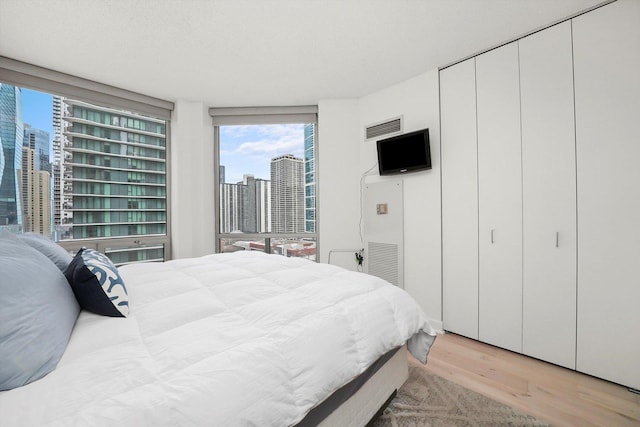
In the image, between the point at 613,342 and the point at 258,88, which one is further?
the point at 258,88

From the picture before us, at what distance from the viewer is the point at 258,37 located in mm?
2268

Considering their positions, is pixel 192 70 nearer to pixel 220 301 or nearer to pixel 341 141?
pixel 341 141

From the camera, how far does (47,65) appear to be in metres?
2.64

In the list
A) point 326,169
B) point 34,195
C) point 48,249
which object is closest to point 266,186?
point 326,169

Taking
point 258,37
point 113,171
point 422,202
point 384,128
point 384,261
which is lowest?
point 384,261

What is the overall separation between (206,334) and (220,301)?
0.34m

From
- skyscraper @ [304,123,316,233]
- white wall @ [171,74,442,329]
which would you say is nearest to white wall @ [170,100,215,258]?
white wall @ [171,74,442,329]

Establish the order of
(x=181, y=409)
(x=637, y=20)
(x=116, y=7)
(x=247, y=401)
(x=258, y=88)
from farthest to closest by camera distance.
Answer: (x=258, y=88)
(x=116, y=7)
(x=637, y=20)
(x=247, y=401)
(x=181, y=409)

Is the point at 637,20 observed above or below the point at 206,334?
above

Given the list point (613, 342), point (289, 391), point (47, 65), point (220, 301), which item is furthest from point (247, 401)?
point (47, 65)

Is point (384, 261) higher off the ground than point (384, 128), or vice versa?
point (384, 128)

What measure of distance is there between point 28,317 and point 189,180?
3095mm

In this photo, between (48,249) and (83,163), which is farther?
(83,163)

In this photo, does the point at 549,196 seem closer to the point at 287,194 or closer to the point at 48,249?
the point at 287,194
